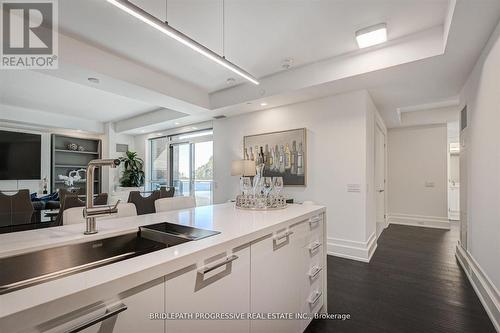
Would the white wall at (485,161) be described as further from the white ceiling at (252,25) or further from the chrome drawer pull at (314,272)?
the chrome drawer pull at (314,272)

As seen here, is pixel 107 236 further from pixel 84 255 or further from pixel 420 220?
pixel 420 220

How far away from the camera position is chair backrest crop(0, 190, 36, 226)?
2839 mm

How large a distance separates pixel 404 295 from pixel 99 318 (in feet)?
9.14

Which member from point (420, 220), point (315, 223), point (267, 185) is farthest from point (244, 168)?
point (420, 220)

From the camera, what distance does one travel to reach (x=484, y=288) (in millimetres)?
2201

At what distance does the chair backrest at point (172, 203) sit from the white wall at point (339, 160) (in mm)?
2206

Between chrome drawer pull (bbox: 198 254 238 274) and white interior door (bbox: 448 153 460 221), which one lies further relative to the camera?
white interior door (bbox: 448 153 460 221)

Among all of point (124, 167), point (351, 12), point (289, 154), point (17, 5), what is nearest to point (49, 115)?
point (124, 167)

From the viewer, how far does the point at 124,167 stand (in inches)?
281

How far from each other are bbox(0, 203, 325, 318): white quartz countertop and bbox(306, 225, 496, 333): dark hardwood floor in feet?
3.43

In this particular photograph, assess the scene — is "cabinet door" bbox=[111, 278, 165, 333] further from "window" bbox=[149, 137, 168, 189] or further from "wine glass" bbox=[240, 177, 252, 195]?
"window" bbox=[149, 137, 168, 189]

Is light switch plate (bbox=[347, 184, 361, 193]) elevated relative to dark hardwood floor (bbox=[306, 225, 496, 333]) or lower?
elevated

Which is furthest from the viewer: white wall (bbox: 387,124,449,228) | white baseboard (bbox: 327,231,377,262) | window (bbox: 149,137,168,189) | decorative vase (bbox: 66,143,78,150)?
window (bbox: 149,137,168,189)

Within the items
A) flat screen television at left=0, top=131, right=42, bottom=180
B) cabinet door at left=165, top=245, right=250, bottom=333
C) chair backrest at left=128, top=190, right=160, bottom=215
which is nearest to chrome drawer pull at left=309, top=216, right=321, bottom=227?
cabinet door at left=165, top=245, right=250, bottom=333
